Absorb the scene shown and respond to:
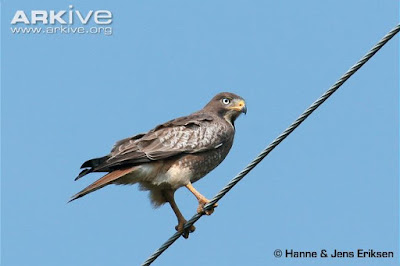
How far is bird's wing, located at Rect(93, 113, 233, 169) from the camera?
9219 millimetres

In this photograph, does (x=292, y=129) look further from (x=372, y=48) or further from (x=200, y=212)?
(x=200, y=212)

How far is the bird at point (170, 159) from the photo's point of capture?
9148 millimetres

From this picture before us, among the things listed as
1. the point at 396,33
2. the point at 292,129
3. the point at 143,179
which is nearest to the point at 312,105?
→ the point at 292,129

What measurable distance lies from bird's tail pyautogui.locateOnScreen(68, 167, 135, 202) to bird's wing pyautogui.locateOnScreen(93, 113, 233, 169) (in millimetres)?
83

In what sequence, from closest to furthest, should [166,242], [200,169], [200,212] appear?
[166,242] < [200,212] < [200,169]

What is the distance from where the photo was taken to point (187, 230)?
31.4 feet

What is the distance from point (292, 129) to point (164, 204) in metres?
2.89

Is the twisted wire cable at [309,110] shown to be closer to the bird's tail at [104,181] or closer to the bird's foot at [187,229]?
the bird's tail at [104,181]

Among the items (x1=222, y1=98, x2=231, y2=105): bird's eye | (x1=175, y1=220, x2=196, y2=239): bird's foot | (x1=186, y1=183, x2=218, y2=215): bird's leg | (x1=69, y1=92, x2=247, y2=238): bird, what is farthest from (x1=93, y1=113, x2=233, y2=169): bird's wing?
(x1=175, y1=220, x2=196, y2=239): bird's foot

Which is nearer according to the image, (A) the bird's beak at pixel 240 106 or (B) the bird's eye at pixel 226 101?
(A) the bird's beak at pixel 240 106

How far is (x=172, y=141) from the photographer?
31.3ft

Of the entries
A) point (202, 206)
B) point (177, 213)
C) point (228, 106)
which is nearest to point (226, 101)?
point (228, 106)

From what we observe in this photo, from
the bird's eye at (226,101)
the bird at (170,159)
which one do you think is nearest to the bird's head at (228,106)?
the bird's eye at (226,101)

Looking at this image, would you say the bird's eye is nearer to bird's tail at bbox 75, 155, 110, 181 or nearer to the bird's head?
the bird's head
